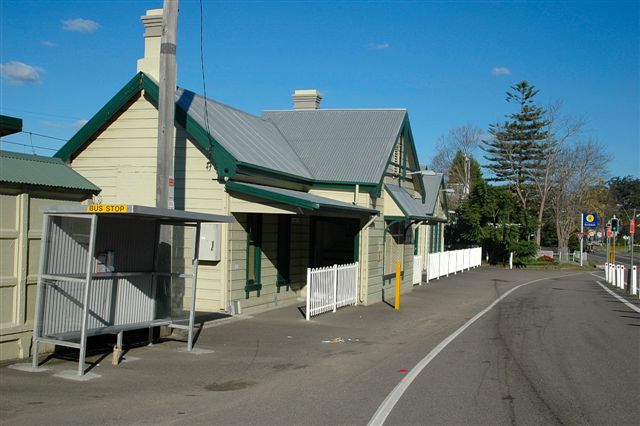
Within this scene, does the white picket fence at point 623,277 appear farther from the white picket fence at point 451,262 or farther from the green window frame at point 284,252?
the green window frame at point 284,252

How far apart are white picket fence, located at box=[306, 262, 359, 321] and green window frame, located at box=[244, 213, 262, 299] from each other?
1523 millimetres

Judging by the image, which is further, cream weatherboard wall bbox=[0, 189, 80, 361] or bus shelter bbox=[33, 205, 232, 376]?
cream weatherboard wall bbox=[0, 189, 80, 361]

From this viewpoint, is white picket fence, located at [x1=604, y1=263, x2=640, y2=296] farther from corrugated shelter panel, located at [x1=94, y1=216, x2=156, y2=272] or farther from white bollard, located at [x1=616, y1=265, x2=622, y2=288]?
corrugated shelter panel, located at [x1=94, y1=216, x2=156, y2=272]

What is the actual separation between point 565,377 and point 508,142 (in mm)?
66920

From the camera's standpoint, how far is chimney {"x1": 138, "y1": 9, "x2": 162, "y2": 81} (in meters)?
14.9

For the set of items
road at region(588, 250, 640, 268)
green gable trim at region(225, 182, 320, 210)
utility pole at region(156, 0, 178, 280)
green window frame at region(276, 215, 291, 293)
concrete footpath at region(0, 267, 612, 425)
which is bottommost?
road at region(588, 250, 640, 268)

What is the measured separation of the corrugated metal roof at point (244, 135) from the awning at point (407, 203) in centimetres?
312

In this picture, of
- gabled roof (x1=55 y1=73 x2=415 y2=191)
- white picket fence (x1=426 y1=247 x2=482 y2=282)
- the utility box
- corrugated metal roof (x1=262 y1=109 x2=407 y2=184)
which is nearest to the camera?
the utility box

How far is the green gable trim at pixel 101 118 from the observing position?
49.5 ft

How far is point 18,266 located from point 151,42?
7.57 m

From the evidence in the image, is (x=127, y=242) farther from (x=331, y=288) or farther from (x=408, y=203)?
(x=408, y=203)

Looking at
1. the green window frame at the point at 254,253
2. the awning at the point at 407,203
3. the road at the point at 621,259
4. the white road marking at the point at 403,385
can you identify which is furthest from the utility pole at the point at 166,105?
the road at the point at 621,259

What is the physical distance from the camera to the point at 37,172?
9.61 metres

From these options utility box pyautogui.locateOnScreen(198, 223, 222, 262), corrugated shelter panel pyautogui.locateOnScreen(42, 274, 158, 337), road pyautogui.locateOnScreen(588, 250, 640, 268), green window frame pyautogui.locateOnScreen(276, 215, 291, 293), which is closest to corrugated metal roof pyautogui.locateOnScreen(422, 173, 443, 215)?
green window frame pyautogui.locateOnScreen(276, 215, 291, 293)
